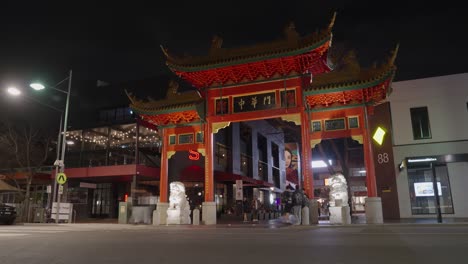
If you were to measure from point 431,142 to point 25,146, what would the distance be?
35.4m

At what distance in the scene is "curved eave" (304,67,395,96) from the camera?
1823 cm

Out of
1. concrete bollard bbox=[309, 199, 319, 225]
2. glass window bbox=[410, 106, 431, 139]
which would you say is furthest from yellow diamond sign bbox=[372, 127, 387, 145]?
concrete bollard bbox=[309, 199, 319, 225]

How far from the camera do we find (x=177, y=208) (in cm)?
2180

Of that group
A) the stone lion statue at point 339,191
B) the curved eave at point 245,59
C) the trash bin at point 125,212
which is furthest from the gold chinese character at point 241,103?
the trash bin at point 125,212

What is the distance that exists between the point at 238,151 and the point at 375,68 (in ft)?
76.2

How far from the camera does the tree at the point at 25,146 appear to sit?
104 feet

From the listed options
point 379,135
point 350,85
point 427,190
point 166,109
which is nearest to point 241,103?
point 166,109

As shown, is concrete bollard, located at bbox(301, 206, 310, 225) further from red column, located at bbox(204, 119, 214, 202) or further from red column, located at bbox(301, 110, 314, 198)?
red column, located at bbox(204, 119, 214, 202)

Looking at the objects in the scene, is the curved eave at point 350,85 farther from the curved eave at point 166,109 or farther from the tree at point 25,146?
the tree at point 25,146

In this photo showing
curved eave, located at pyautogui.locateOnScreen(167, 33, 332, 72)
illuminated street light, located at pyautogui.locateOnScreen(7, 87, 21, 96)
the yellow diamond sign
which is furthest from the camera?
the yellow diamond sign

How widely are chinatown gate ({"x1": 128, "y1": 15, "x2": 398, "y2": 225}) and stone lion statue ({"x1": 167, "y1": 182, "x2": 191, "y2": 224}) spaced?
3.11 ft

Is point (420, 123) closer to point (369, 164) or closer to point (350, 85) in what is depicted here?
point (369, 164)

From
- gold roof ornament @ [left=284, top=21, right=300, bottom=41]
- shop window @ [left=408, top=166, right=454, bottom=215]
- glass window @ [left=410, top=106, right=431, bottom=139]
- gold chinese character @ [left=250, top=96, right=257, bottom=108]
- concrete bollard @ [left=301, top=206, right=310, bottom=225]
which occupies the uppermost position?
gold roof ornament @ [left=284, top=21, right=300, bottom=41]

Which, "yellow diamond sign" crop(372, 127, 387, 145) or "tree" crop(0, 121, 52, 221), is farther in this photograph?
"tree" crop(0, 121, 52, 221)
